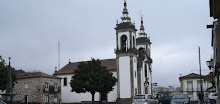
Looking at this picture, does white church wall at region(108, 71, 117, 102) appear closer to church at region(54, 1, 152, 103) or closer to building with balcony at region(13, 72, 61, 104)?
church at region(54, 1, 152, 103)

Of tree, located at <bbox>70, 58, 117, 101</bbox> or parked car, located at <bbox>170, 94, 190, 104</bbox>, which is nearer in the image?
parked car, located at <bbox>170, 94, 190, 104</bbox>

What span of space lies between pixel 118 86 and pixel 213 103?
86.1 ft

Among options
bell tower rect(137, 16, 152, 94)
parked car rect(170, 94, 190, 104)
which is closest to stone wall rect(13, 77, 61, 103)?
bell tower rect(137, 16, 152, 94)

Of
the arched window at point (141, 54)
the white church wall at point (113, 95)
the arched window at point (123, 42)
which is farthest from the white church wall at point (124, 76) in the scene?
the arched window at point (141, 54)

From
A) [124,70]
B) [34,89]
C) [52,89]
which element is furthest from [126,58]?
[34,89]

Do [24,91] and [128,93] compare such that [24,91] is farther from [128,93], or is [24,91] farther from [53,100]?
[128,93]

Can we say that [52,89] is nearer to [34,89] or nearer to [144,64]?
[34,89]

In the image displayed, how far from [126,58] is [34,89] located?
1563 cm

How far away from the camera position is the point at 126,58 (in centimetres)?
4609

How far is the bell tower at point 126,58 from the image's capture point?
4506 centimetres

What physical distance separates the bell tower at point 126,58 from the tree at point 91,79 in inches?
254

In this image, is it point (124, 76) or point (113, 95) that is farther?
point (113, 95)

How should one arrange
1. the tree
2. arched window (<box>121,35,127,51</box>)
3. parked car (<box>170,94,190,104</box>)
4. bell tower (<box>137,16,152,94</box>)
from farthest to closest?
bell tower (<box>137,16,152,94</box>)
arched window (<box>121,35,127,51</box>)
the tree
parked car (<box>170,94,190,104</box>)

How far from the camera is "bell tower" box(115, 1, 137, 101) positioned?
148 feet
